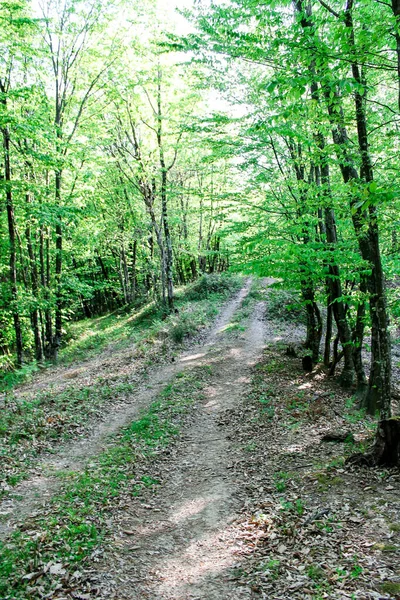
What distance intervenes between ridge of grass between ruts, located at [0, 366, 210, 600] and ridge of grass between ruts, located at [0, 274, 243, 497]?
4.33ft

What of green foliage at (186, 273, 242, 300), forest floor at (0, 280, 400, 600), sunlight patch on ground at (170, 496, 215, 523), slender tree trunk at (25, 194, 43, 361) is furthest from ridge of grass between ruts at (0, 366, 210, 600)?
green foliage at (186, 273, 242, 300)

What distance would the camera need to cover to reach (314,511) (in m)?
5.65

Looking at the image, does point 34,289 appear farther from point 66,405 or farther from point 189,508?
point 189,508

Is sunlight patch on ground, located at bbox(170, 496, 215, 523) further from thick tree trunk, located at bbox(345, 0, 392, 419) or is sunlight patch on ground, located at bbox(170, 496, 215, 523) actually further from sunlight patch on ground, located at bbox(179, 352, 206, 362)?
sunlight patch on ground, located at bbox(179, 352, 206, 362)

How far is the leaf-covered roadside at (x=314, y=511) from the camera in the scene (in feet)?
14.3

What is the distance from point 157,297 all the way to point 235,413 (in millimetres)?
18620

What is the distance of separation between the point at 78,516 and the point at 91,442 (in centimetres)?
333

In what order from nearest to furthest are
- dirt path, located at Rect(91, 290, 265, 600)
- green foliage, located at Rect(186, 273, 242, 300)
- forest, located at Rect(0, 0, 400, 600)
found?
1. dirt path, located at Rect(91, 290, 265, 600)
2. forest, located at Rect(0, 0, 400, 600)
3. green foliage, located at Rect(186, 273, 242, 300)

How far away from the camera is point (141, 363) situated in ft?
52.0

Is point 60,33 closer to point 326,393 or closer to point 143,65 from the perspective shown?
point 143,65

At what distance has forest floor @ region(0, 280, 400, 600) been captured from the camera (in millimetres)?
4656

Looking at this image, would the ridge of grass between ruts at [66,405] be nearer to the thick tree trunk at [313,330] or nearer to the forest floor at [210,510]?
the forest floor at [210,510]

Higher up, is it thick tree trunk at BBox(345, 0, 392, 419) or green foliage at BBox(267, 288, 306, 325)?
thick tree trunk at BBox(345, 0, 392, 419)

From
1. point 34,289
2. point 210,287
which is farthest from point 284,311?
point 34,289
